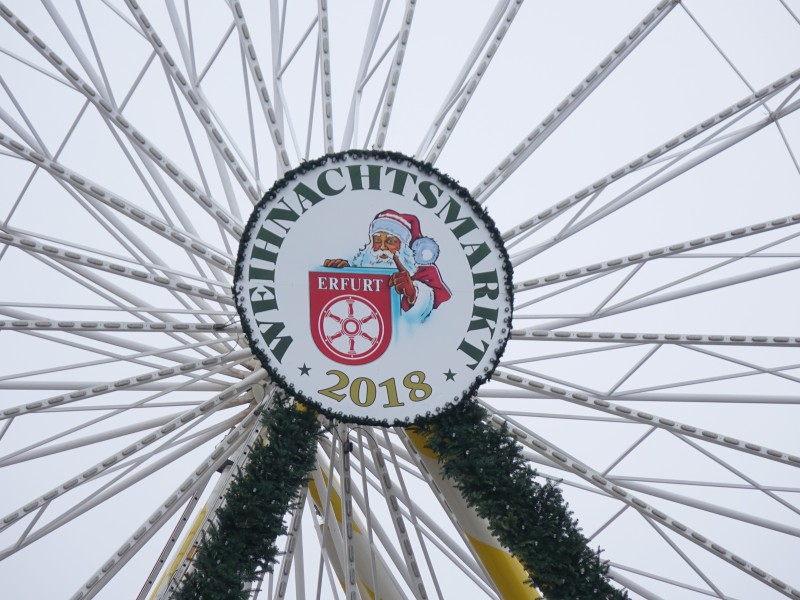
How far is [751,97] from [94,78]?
26.6 feet

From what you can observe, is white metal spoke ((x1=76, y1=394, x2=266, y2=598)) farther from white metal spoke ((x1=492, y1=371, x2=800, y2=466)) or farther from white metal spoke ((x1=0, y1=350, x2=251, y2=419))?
white metal spoke ((x1=492, y1=371, x2=800, y2=466))

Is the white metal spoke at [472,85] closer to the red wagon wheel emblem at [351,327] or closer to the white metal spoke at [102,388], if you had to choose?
the red wagon wheel emblem at [351,327]

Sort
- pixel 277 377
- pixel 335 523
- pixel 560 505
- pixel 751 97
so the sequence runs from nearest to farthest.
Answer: pixel 560 505 < pixel 277 377 < pixel 751 97 < pixel 335 523

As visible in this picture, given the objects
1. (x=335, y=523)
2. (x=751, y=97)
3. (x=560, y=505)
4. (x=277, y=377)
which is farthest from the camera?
(x=335, y=523)

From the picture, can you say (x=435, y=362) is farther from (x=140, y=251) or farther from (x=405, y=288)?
(x=140, y=251)

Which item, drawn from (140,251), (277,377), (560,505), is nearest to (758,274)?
(560,505)

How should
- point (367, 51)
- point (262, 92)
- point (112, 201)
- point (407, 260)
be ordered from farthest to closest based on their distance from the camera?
1. point (367, 51)
2. point (262, 92)
3. point (407, 260)
4. point (112, 201)

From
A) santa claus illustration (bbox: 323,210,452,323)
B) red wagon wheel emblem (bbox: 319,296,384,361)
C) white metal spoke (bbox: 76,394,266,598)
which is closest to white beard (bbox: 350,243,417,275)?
santa claus illustration (bbox: 323,210,452,323)

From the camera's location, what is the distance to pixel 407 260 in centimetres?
1389

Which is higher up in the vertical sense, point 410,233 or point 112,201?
point 112,201

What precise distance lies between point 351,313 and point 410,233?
109cm

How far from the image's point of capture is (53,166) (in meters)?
13.7

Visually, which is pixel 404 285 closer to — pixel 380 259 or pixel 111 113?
pixel 380 259

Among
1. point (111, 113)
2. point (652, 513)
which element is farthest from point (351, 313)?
point (652, 513)
